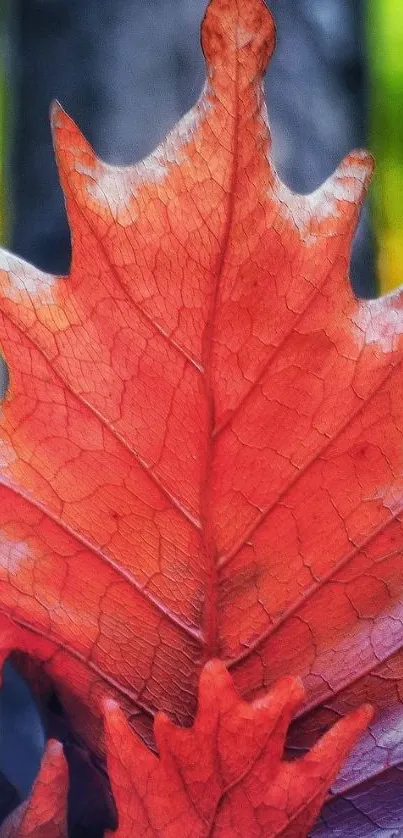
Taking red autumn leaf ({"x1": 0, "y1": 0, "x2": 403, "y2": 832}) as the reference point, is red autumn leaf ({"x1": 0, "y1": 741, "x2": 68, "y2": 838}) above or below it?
below

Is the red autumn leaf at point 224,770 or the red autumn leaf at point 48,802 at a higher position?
the red autumn leaf at point 224,770

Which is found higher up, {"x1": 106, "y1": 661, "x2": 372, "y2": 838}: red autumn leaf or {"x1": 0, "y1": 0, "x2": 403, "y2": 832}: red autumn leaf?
{"x1": 0, "y1": 0, "x2": 403, "y2": 832}: red autumn leaf

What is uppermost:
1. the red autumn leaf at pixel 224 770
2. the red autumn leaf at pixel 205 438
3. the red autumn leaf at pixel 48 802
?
the red autumn leaf at pixel 205 438

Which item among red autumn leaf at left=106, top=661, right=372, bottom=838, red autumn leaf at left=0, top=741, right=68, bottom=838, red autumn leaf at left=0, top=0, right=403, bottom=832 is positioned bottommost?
red autumn leaf at left=0, top=741, right=68, bottom=838
